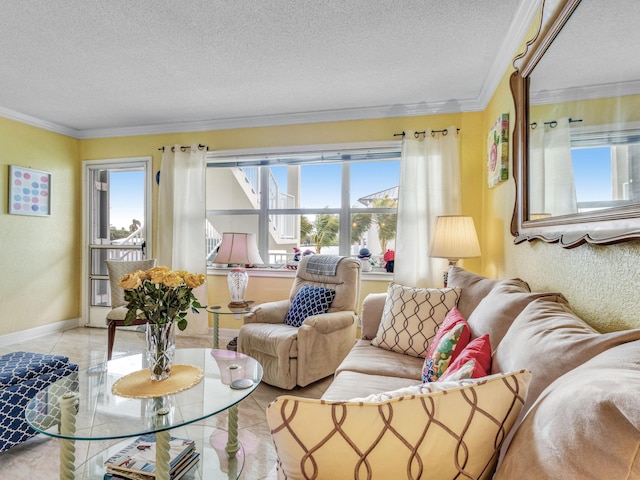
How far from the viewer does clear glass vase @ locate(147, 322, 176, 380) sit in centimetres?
163

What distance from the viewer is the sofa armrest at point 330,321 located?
272cm

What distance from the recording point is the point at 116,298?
12.1 feet

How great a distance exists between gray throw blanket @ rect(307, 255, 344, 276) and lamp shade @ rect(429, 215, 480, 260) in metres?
0.86

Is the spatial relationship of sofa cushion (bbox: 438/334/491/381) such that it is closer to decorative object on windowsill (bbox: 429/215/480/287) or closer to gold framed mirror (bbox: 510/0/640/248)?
gold framed mirror (bbox: 510/0/640/248)

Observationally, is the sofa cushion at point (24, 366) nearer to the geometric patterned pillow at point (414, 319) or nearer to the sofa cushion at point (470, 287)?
the geometric patterned pillow at point (414, 319)

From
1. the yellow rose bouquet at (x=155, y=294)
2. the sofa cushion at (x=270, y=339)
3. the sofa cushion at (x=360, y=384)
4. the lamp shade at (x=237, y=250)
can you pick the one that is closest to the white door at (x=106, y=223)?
the lamp shade at (x=237, y=250)

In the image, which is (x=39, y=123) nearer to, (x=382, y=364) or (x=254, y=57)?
(x=254, y=57)

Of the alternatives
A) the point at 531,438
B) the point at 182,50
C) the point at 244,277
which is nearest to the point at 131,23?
the point at 182,50

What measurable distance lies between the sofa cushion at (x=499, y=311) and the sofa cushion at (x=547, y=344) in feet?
0.42

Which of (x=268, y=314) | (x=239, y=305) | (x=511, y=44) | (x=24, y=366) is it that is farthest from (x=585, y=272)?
(x=24, y=366)

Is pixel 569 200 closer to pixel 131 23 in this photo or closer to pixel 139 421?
pixel 139 421

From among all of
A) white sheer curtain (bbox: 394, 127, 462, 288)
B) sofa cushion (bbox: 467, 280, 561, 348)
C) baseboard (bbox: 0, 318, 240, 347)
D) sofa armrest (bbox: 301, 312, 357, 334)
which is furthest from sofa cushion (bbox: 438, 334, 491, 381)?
baseboard (bbox: 0, 318, 240, 347)

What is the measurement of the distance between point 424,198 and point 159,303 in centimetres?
266

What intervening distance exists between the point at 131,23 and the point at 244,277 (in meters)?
2.00
